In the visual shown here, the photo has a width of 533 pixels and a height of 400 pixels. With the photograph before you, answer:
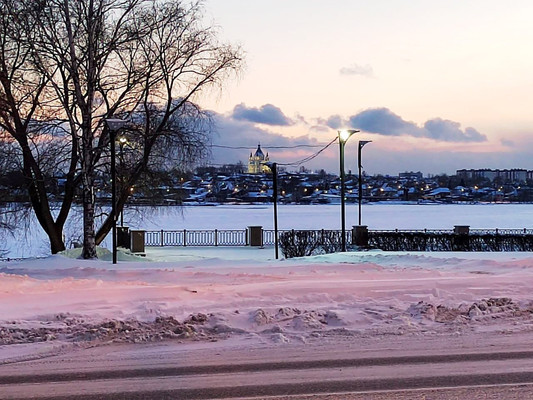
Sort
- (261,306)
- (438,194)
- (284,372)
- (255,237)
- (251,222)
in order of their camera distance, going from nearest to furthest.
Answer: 1. (284,372)
2. (261,306)
3. (255,237)
4. (251,222)
5. (438,194)

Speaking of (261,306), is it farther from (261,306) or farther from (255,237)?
(255,237)

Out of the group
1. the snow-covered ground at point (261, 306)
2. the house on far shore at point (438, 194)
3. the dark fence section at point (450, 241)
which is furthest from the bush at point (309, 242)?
the house on far shore at point (438, 194)

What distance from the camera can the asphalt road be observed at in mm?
5820

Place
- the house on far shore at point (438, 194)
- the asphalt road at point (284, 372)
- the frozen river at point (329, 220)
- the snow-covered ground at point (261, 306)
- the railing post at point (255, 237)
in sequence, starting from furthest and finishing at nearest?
the house on far shore at point (438, 194)
the frozen river at point (329, 220)
the railing post at point (255, 237)
the snow-covered ground at point (261, 306)
the asphalt road at point (284, 372)

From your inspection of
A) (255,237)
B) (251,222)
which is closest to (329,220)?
(251,222)

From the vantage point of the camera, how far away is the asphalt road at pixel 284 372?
582 centimetres

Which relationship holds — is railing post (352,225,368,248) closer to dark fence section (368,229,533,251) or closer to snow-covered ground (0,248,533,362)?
dark fence section (368,229,533,251)

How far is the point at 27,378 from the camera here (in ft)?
21.1

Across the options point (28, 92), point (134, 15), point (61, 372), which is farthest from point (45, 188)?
point (61, 372)

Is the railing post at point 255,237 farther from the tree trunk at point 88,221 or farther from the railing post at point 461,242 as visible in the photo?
the tree trunk at point 88,221

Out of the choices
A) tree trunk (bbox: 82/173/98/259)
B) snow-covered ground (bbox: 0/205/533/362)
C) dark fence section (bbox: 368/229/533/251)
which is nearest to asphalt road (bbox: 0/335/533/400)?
snow-covered ground (bbox: 0/205/533/362)

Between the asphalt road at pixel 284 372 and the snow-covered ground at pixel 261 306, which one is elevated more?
the snow-covered ground at pixel 261 306

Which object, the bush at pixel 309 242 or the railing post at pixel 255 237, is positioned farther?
the railing post at pixel 255 237

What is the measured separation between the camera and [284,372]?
21.5ft
